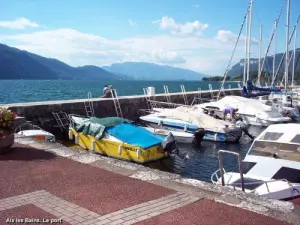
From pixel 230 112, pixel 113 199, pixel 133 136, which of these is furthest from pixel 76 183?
pixel 230 112

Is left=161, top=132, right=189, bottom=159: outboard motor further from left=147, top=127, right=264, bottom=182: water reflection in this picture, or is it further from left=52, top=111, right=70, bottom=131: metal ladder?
left=52, top=111, right=70, bottom=131: metal ladder

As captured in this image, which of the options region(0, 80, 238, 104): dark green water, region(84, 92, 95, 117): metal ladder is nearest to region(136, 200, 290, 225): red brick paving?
region(84, 92, 95, 117): metal ladder

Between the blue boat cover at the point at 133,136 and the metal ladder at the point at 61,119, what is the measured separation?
24.7 ft

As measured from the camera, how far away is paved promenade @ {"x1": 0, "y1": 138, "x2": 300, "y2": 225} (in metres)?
5.48

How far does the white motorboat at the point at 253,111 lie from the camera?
84.5 feet

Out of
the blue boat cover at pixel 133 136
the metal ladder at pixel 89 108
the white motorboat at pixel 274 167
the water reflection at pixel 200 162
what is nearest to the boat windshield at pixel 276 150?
the white motorboat at pixel 274 167

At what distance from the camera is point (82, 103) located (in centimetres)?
2492

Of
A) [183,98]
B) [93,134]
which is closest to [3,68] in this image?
[183,98]

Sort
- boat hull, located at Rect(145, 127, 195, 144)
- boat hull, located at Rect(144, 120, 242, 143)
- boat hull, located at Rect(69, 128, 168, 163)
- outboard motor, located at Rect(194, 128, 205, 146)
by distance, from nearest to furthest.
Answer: boat hull, located at Rect(69, 128, 168, 163)
boat hull, located at Rect(145, 127, 195, 144)
outboard motor, located at Rect(194, 128, 205, 146)
boat hull, located at Rect(144, 120, 242, 143)

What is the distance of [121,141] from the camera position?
612 inches

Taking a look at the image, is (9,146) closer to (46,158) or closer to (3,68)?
(46,158)

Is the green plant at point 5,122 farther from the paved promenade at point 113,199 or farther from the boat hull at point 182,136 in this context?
the boat hull at point 182,136

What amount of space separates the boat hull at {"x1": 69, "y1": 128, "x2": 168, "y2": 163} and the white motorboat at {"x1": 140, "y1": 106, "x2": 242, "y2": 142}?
5949mm

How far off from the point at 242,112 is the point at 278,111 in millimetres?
2967
